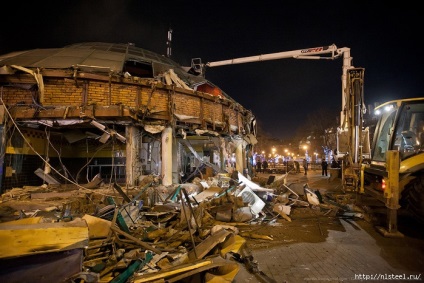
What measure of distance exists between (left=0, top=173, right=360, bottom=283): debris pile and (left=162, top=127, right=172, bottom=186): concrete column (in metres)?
0.51

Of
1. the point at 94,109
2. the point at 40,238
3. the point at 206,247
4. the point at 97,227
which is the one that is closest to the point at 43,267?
the point at 40,238

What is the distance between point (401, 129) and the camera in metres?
6.16

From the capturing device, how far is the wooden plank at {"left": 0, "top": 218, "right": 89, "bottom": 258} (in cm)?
275

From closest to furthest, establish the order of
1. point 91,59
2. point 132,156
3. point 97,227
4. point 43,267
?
point 43,267 → point 97,227 → point 132,156 → point 91,59

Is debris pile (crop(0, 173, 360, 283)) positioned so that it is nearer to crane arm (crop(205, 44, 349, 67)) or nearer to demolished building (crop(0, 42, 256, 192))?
demolished building (crop(0, 42, 256, 192))

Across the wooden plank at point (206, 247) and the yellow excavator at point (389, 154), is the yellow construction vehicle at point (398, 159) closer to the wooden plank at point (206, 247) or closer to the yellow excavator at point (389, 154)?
the yellow excavator at point (389, 154)

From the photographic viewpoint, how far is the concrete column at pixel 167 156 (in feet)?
30.9

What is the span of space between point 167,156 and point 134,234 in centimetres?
446

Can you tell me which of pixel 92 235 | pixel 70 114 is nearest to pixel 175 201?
pixel 92 235

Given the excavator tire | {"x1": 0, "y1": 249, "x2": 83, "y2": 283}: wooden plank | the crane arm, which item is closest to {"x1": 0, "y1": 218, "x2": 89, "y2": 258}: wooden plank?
{"x1": 0, "y1": 249, "x2": 83, "y2": 283}: wooden plank

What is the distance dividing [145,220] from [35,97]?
626 cm

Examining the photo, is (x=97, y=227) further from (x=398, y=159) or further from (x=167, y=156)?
(x=398, y=159)

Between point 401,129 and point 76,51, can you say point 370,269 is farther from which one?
point 76,51

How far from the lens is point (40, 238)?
2.91 m
